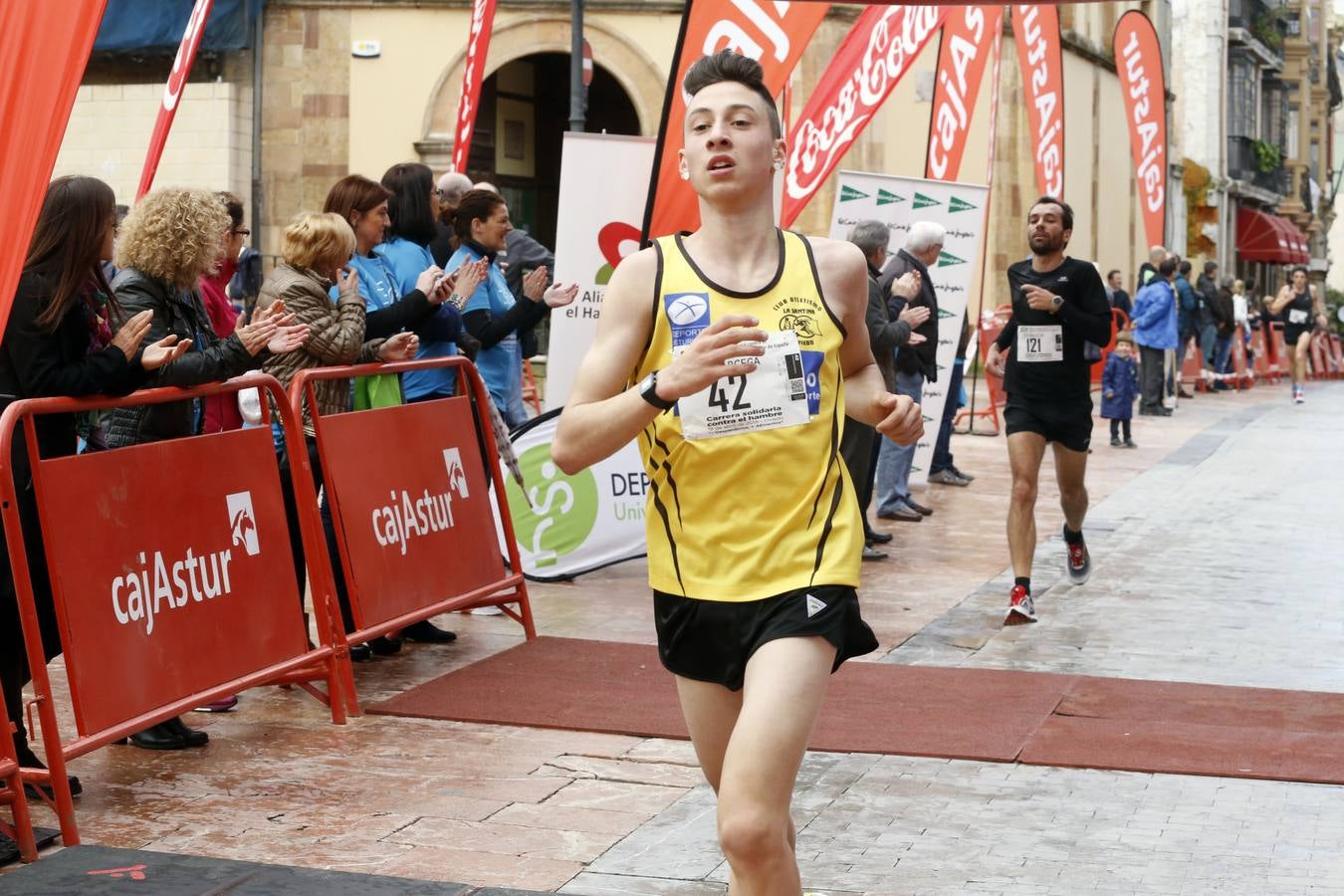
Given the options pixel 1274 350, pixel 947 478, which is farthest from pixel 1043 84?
pixel 1274 350

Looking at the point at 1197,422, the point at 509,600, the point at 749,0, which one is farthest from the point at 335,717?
the point at 1197,422

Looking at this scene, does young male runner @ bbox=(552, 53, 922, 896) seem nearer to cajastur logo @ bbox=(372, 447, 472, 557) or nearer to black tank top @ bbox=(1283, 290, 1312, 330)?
cajastur logo @ bbox=(372, 447, 472, 557)

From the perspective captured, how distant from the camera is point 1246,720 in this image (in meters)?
6.64

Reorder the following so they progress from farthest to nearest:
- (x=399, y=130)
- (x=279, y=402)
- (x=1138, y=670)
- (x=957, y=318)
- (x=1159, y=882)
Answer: (x=399, y=130) < (x=957, y=318) < (x=1138, y=670) < (x=279, y=402) < (x=1159, y=882)

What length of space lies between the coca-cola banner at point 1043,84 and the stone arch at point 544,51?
10.5m

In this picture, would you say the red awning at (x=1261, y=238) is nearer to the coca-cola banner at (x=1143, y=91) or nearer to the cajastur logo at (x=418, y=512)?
the coca-cola banner at (x=1143, y=91)

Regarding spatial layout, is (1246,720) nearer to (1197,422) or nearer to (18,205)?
(18,205)

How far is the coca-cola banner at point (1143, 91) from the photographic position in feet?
57.4

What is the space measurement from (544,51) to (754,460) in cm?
2336

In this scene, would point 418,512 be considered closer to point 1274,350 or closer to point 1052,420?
point 1052,420

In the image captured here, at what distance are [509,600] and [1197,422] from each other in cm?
1566

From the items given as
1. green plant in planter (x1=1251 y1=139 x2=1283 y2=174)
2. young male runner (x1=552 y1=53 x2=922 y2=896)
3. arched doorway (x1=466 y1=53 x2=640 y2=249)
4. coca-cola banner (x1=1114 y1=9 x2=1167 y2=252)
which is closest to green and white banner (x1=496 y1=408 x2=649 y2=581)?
young male runner (x1=552 y1=53 x2=922 y2=896)

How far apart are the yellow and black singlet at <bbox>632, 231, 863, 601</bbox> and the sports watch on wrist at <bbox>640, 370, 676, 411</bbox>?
15cm

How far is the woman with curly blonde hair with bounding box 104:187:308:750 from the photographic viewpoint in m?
6.08
